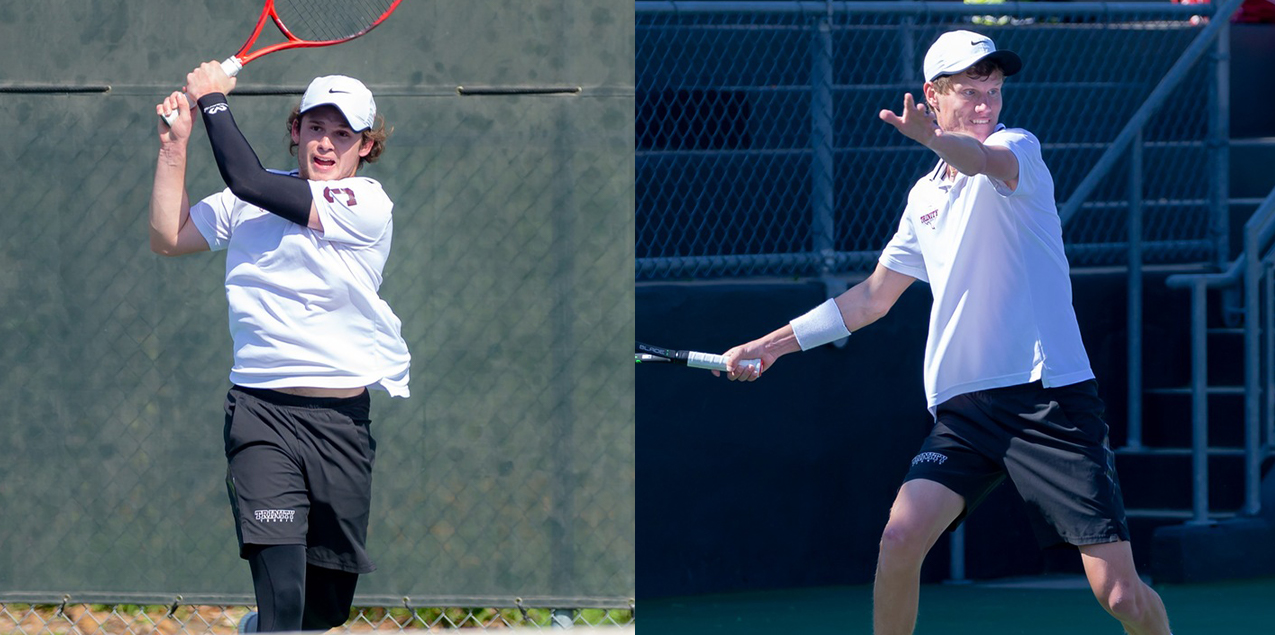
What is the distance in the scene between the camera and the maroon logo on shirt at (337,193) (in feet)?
14.3

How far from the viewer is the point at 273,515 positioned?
14.2 feet

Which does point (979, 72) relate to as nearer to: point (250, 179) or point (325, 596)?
point (250, 179)

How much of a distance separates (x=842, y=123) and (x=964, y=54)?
2796 mm

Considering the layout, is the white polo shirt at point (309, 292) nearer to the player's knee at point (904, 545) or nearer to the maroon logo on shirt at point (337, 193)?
the maroon logo on shirt at point (337, 193)

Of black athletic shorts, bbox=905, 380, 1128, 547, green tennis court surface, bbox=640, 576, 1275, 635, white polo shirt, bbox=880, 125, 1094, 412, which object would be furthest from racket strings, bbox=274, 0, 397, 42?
black athletic shorts, bbox=905, 380, 1128, 547

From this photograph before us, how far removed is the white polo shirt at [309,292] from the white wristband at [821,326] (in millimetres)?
1205

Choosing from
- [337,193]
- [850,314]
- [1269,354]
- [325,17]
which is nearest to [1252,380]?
[1269,354]

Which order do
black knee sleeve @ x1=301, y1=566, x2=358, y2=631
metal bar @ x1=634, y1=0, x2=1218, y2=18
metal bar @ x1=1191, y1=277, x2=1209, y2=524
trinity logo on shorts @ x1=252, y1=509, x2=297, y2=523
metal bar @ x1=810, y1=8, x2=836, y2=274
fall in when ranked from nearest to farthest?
trinity logo on shorts @ x1=252, y1=509, x2=297, y2=523
black knee sleeve @ x1=301, y1=566, x2=358, y2=631
metal bar @ x1=634, y1=0, x2=1218, y2=18
metal bar @ x1=810, y1=8, x2=836, y2=274
metal bar @ x1=1191, y1=277, x2=1209, y2=524

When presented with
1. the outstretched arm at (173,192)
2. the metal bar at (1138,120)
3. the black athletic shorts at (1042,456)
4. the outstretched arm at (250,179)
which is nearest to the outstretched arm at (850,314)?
the black athletic shorts at (1042,456)

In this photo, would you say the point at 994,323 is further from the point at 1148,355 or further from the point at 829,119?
the point at 1148,355

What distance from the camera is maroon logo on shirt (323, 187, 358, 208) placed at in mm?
4363

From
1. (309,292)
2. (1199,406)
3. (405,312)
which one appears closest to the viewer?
(309,292)

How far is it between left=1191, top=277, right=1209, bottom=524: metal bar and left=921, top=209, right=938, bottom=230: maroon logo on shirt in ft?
9.51

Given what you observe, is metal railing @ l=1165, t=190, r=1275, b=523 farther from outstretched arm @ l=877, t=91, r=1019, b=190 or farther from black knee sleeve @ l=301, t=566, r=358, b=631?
black knee sleeve @ l=301, t=566, r=358, b=631
